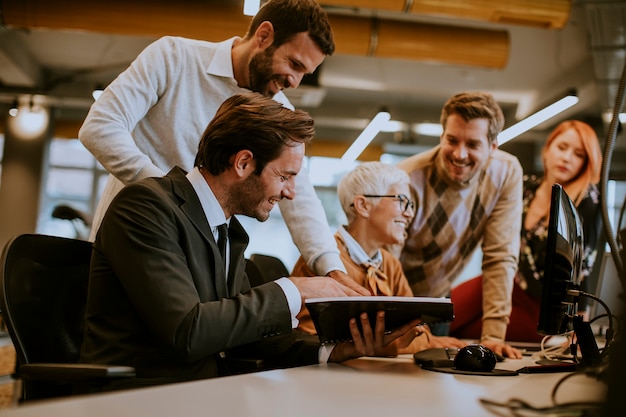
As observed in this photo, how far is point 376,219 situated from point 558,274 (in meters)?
1.08

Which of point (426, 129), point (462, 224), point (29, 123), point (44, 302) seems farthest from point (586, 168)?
point (29, 123)

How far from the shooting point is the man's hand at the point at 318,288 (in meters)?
1.51

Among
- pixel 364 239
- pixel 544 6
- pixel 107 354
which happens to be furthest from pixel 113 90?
pixel 544 6

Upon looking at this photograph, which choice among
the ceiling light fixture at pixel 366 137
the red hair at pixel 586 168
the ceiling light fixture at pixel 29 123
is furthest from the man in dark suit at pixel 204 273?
the ceiling light fixture at pixel 29 123

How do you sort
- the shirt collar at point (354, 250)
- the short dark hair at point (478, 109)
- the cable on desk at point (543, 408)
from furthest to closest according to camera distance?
the short dark hair at point (478, 109) → the shirt collar at point (354, 250) → the cable on desk at point (543, 408)

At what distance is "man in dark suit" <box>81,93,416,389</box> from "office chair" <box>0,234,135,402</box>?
0.28 ft

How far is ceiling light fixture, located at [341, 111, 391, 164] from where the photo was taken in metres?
8.10

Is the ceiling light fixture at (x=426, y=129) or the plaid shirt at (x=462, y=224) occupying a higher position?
the ceiling light fixture at (x=426, y=129)

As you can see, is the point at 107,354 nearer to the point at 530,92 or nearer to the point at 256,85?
the point at 256,85

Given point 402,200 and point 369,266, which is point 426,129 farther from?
point 369,266

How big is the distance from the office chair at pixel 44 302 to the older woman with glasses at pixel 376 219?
1075 mm

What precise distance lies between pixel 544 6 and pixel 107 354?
179 inches

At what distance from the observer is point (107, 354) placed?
1.40 metres

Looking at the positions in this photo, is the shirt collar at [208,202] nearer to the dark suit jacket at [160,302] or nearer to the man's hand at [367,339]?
the dark suit jacket at [160,302]
